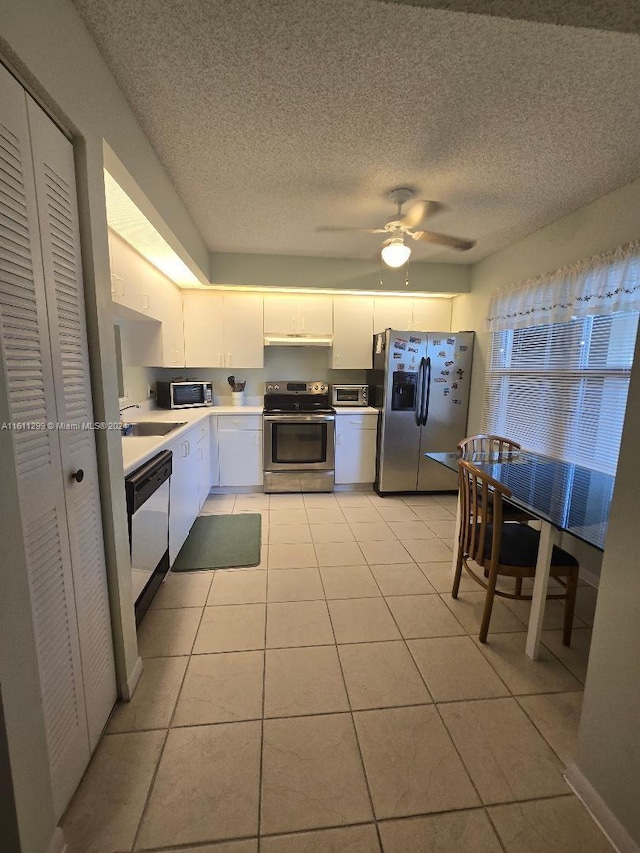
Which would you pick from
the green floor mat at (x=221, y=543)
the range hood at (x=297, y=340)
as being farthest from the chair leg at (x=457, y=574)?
the range hood at (x=297, y=340)

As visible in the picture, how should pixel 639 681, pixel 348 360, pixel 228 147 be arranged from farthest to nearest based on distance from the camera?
pixel 348 360, pixel 228 147, pixel 639 681

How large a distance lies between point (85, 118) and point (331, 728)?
2.31 metres

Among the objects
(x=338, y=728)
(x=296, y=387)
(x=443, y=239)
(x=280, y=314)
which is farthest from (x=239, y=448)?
(x=338, y=728)

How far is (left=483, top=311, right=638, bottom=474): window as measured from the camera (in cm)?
223

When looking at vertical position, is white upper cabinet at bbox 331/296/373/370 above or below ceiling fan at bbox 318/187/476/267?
below

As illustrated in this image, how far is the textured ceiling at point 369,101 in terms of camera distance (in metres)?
1.17

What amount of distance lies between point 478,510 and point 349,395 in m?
2.37

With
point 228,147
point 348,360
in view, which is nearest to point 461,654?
point 228,147

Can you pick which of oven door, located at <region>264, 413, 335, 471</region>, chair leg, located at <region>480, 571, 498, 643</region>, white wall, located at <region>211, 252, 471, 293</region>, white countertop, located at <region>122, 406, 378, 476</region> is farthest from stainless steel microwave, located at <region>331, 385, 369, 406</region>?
chair leg, located at <region>480, 571, 498, 643</region>

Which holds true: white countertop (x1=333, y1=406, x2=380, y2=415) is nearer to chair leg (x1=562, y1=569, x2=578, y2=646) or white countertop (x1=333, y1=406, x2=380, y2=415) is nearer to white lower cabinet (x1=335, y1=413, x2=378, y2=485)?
white lower cabinet (x1=335, y1=413, x2=378, y2=485)

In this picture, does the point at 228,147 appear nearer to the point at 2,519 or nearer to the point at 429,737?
the point at 2,519

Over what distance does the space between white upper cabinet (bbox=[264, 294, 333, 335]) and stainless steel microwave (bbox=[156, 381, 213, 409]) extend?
3.22ft

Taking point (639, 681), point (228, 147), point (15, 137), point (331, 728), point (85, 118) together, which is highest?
point (228, 147)

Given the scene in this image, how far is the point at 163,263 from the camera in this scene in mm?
2906
